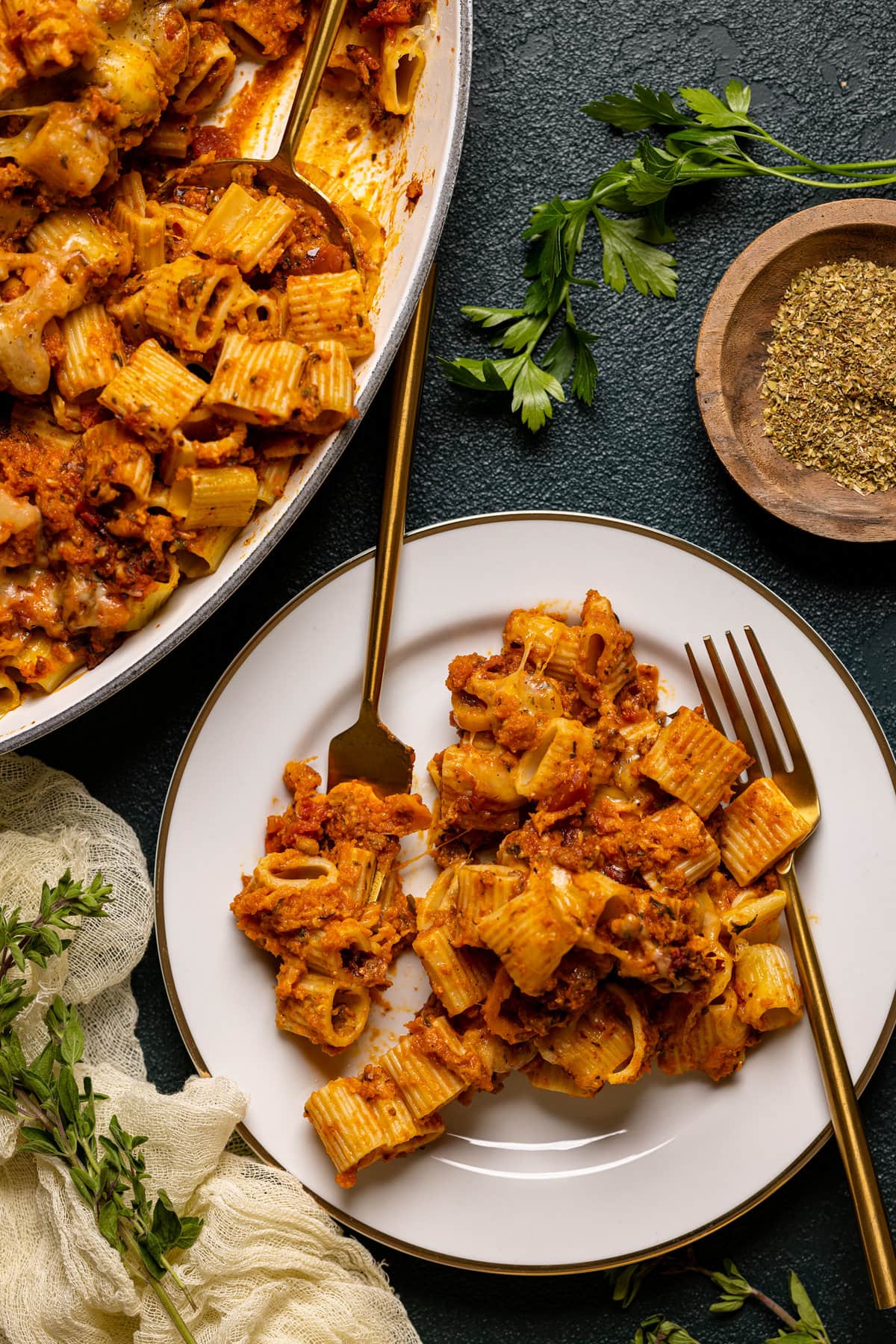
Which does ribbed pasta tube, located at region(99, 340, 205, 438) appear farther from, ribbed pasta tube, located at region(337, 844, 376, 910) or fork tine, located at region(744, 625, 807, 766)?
fork tine, located at region(744, 625, 807, 766)

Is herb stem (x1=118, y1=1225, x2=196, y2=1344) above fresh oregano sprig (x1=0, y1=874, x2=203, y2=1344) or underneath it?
underneath

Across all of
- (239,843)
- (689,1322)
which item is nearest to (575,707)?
(239,843)

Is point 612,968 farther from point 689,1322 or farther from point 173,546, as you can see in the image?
point 173,546

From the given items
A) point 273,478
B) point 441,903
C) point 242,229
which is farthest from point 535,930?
point 242,229

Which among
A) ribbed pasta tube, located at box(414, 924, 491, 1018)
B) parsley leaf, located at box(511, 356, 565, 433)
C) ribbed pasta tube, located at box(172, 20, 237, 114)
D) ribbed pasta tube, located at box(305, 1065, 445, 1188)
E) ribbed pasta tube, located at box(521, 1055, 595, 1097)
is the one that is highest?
ribbed pasta tube, located at box(172, 20, 237, 114)

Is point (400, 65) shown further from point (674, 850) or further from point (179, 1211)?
point (179, 1211)

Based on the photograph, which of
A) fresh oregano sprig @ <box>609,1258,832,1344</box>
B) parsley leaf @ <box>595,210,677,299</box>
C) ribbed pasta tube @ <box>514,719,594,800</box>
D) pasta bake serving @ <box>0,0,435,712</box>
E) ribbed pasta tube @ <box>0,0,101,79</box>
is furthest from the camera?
parsley leaf @ <box>595,210,677,299</box>

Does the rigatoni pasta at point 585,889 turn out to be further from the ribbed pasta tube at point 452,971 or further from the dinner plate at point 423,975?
the dinner plate at point 423,975

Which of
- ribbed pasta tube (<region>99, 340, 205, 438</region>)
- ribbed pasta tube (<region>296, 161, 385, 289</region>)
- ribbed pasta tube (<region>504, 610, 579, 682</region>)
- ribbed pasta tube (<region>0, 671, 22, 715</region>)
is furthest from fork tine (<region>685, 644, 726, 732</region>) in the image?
ribbed pasta tube (<region>0, 671, 22, 715</region>)

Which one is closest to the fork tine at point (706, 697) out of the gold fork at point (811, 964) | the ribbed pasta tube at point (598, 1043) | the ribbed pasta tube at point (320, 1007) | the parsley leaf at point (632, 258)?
the gold fork at point (811, 964)
